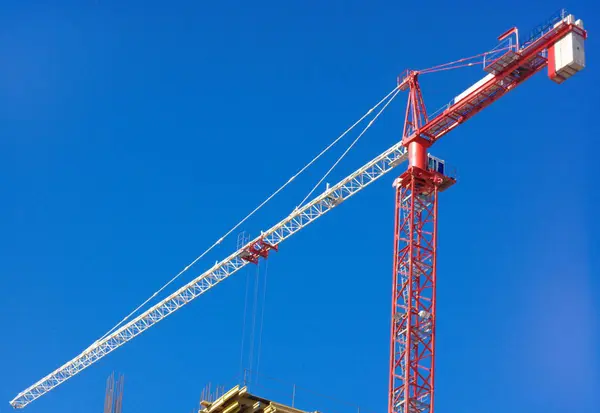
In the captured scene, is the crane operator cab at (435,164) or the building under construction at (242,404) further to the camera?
the crane operator cab at (435,164)

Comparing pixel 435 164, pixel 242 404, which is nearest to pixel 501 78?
pixel 435 164

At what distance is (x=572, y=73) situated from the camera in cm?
7356

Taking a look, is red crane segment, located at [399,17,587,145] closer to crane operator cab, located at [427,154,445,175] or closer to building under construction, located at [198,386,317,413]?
crane operator cab, located at [427,154,445,175]

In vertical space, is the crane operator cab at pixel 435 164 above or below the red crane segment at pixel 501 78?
below

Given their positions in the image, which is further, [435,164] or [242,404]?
[435,164]

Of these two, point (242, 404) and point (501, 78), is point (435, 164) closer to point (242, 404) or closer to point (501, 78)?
point (501, 78)

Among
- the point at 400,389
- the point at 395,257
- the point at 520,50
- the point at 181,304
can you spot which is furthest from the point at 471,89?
the point at 181,304

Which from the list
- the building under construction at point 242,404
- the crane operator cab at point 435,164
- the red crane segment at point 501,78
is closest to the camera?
the building under construction at point 242,404

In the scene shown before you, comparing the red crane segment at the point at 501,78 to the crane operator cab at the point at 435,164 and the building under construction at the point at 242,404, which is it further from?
the building under construction at the point at 242,404

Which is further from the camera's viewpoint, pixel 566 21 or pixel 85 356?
pixel 85 356

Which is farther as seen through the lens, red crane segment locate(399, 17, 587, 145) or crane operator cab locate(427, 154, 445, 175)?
crane operator cab locate(427, 154, 445, 175)

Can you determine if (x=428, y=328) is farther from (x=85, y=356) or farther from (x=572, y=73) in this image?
(x=85, y=356)

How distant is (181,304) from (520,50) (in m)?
41.3

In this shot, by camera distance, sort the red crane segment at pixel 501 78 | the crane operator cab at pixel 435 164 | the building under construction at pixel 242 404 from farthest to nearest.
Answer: the crane operator cab at pixel 435 164 → the red crane segment at pixel 501 78 → the building under construction at pixel 242 404
